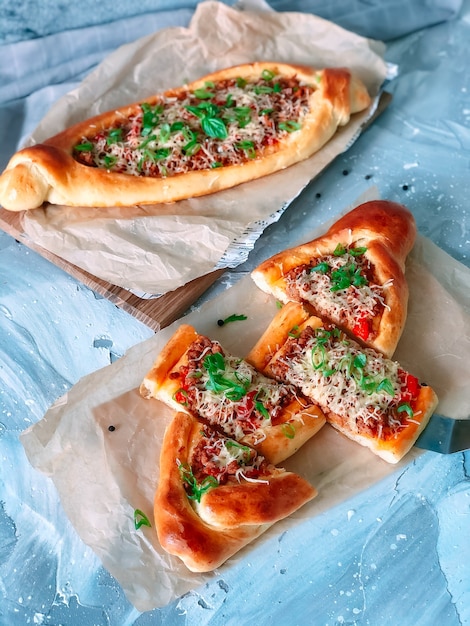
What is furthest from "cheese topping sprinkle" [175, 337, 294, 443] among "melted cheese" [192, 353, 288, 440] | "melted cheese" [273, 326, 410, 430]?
"melted cheese" [273, 326, 410, 430]

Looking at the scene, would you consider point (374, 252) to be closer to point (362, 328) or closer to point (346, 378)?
point (362, 328)

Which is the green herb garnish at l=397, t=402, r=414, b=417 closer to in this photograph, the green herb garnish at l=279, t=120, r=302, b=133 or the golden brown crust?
the golden brown crust

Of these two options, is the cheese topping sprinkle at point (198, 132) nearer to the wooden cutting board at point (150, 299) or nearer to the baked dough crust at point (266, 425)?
the wooden cutting board at point (150, 299)

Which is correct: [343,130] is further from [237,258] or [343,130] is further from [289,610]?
[289,610]

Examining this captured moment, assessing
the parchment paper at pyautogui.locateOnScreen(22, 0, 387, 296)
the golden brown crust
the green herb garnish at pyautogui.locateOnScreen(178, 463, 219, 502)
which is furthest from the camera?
the parchment paper at pyautogui.locateOnScreen(22, 0, 387, 296)

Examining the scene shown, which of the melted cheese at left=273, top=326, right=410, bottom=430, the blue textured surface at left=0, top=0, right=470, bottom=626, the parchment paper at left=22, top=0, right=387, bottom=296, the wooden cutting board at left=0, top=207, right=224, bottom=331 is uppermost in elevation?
the parchment paper at left=22, top=0, right=387, bottom=296

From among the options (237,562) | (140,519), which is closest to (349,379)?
(237,562)

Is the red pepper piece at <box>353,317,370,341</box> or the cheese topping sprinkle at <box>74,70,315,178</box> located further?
the cheese topping sprinkle at <box>74,70,315,178</box>

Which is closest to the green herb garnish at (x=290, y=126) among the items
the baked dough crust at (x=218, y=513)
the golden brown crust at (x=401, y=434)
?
the golden brown crust at (x=401, y=434)
